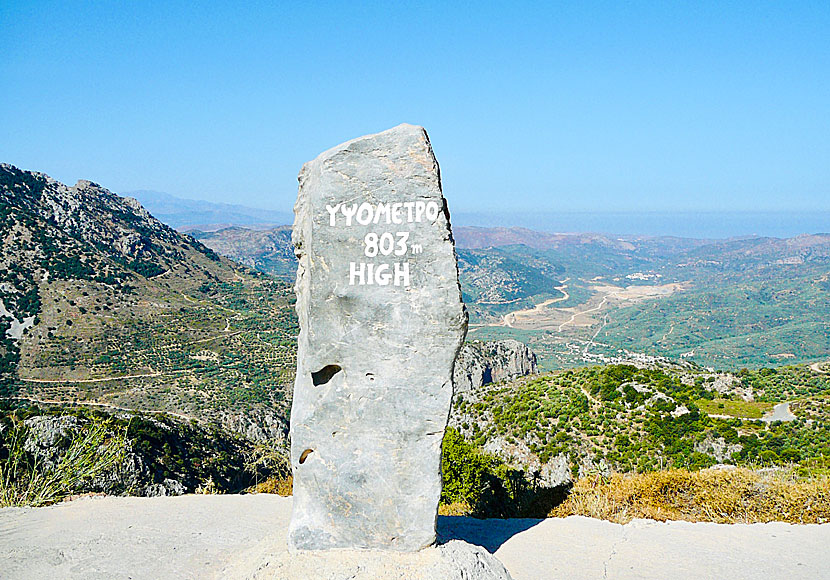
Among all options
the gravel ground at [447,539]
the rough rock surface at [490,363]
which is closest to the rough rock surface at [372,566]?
the gravel ground at [447,539]

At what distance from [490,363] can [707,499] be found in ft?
151

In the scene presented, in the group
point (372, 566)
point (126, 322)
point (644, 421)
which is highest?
point (372, 566)

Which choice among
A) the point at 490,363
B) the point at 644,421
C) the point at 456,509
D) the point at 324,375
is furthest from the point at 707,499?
the point at 490,363

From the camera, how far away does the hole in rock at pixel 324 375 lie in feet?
23.1

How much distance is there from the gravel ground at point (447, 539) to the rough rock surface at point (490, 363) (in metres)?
36.9

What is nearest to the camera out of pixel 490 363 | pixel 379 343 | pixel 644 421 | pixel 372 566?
pixel 372 566

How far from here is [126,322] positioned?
180ft

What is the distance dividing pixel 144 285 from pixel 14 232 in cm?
1430

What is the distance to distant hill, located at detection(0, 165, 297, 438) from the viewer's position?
4088cm

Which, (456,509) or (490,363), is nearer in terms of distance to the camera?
(456,509)

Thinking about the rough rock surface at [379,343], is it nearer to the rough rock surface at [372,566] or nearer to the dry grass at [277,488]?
the rough rock surface at [372,566]

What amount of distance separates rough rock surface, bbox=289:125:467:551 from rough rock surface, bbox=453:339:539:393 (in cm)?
3956

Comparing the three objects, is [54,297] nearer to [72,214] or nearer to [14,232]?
[14,232]

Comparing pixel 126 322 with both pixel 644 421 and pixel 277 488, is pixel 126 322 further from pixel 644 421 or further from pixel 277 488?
pixel 644 421
